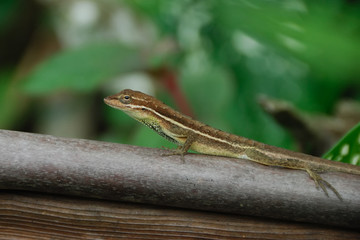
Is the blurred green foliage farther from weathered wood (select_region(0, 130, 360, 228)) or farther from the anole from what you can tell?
weathered wood (select_region(0, 130, 360, 228))

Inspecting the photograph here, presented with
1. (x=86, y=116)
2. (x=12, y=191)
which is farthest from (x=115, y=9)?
(x=12, y=191)

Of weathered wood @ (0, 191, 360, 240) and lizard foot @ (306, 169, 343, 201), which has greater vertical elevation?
lizard foot @ (306, 169, 343, 201)

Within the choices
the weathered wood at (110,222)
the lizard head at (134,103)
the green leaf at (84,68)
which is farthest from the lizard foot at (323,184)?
the green leaf at (84,68)

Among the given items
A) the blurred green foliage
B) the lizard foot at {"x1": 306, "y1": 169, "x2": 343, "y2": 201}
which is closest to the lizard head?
the blurred green foliage

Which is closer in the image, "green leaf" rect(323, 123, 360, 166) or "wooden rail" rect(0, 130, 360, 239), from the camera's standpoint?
"wooden rail" rect(0, 130, 360, 239)

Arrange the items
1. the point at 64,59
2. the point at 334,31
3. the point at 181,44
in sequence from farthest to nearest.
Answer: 1. the point at 181,44
2. the point at 64,59
3. the point at 334,31

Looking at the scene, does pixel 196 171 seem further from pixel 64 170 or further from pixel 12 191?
pixel 12 191
